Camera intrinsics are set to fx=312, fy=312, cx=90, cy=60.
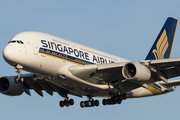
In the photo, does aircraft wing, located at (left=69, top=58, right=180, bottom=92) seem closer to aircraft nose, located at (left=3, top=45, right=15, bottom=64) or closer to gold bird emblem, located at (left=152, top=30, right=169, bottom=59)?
aircraft nose, located at (left=3, top=45, right=15, bottom=64)

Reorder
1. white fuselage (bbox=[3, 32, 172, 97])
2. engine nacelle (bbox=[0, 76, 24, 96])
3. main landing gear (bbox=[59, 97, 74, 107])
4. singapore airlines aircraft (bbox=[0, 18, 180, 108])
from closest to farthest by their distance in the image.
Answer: white fuselage (bbox=[3, 32, 172, 97]) → singapore airlines aircraft (bbox=[0, 18, 180, 108]) → main landing gear (bbox=[59, 97, 74, 107]) → engine nacelle (bbox=[0, 76, 24, 96])

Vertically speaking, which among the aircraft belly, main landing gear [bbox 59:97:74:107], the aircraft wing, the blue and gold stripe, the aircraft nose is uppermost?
the blue and gold stripe

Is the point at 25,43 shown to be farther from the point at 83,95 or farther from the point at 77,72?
the point at 83,95

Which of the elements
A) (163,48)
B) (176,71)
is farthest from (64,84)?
(163,48)

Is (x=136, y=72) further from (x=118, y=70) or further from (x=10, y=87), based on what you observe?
(x=10, y=87)

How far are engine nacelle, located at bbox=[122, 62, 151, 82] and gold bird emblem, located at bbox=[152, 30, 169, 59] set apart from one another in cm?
1150

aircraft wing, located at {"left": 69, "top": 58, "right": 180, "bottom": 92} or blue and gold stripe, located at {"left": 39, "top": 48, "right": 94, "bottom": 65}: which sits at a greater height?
blue and gold stripe, located at {"left": 39, "top": 48, "right": 94, "bottom": 65}

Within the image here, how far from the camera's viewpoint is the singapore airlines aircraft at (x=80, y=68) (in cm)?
2534

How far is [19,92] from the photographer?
112 feet

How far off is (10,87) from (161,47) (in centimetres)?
1884

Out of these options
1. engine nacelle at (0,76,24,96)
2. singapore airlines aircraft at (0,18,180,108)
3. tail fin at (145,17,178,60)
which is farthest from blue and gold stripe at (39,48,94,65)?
tail fin at (145,17,178,60)

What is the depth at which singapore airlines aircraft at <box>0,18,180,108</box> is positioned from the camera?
25.3 metres

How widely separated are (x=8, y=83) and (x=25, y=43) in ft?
33.9

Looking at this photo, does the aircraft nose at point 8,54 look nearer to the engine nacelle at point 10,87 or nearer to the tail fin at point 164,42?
the engine nacelle at point 10,87
